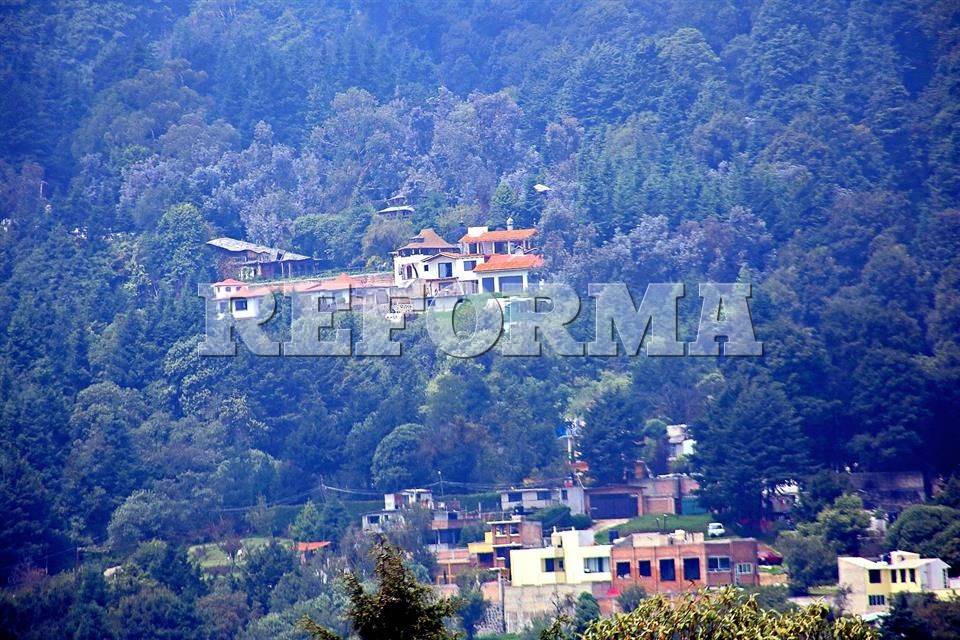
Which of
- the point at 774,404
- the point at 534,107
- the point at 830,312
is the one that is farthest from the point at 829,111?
the point at 774,404

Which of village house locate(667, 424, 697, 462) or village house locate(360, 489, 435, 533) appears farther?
village house locate(667, 424, 697, 462)

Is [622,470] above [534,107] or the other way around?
the other way around

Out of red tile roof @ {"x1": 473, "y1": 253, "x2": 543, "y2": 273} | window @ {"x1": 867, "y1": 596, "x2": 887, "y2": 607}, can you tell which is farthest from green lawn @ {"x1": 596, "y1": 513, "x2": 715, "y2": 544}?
red tile roof @ {"x1": 473, "y1": 253, "x2": 543, "y2": 273}

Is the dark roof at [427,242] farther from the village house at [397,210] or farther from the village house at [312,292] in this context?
the village house at [397,210]

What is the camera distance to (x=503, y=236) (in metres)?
40.2

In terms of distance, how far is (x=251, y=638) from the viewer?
1090 inches

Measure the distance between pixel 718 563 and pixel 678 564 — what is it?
25.2 inches

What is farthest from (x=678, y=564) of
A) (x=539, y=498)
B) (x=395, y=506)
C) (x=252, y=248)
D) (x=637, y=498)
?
(x=252, y=248)

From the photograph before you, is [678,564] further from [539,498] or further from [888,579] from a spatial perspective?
[539,498]

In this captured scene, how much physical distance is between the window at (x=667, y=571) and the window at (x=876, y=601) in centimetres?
321

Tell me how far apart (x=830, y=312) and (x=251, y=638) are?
533 inches

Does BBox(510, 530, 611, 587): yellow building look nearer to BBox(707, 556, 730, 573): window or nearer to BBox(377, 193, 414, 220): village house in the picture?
BBox(707, 556, 730, 573): window

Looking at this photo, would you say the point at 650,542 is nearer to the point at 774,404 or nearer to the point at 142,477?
the point at 774,404

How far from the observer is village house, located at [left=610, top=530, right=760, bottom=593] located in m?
28.5
